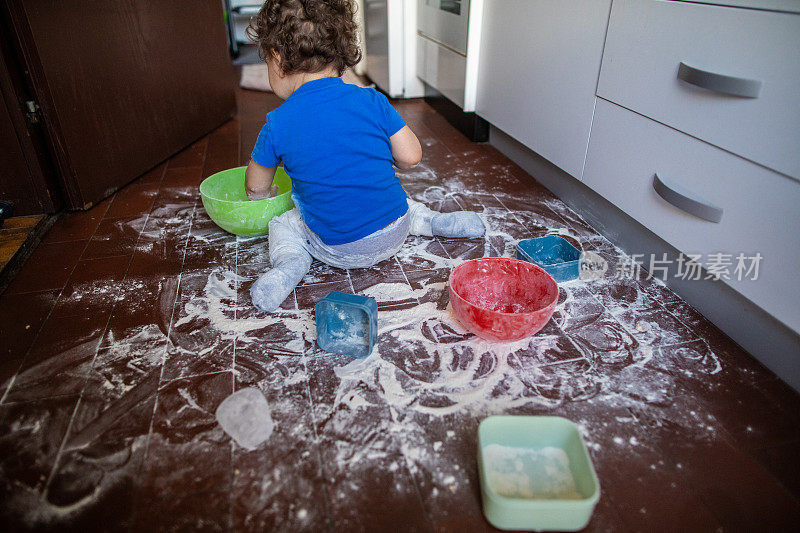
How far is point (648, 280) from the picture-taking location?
123 centimetres

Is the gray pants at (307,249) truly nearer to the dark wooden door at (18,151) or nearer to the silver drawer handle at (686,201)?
the silver drawer handle at (686,201)

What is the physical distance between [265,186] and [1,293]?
2.13 feet

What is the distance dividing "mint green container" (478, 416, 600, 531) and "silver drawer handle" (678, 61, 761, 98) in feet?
2.16

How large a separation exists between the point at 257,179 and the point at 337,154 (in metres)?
0.24

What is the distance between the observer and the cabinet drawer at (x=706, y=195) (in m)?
0.88

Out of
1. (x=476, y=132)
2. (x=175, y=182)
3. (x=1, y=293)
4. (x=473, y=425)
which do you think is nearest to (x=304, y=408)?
(x=473, y=425)

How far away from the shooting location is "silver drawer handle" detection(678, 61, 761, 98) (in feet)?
2.90

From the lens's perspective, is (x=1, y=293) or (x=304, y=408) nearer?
(x=304, y=408)

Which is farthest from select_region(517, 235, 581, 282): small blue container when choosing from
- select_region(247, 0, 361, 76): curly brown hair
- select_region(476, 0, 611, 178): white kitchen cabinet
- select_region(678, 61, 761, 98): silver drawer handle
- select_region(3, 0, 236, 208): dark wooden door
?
select_region(3, 0, 236, 208): dark wooden door

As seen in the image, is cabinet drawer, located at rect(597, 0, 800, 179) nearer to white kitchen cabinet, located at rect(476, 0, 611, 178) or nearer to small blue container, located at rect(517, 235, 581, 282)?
white kitchen cabinet, located at rect(476, 0, 611, 178)

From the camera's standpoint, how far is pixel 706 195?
102 centimetres

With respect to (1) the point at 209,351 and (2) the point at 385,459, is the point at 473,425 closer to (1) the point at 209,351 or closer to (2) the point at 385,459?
(2) the point at 385,459

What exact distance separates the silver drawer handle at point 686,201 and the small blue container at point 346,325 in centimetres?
67

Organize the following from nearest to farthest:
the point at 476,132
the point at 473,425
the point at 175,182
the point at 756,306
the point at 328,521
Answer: the point at 328,521, the point at 473,425, the point at 756,306, the point at 175,182, the point at 476,132
